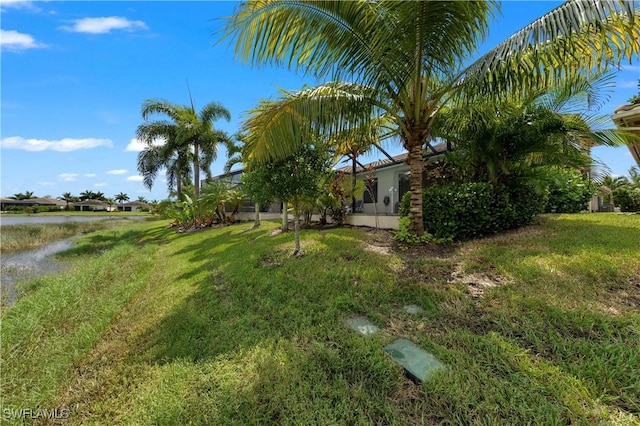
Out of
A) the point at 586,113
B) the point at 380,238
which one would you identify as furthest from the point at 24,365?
the point at 586,113

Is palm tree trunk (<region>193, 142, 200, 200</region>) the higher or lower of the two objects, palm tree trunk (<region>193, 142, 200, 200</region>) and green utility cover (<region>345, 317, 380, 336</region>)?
the higher

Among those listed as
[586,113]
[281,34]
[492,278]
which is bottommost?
[492,278]

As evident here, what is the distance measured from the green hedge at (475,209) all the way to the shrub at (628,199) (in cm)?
712

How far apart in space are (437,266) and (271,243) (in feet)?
16.5

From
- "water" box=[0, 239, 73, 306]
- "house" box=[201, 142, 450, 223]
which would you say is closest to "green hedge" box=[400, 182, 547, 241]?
"house" box=[201, 142, 450, 223]

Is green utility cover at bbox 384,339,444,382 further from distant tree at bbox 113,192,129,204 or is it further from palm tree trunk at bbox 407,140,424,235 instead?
distant tree at bbox 113,192,129,204

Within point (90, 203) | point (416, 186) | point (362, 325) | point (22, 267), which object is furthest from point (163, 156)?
point (90, 203)

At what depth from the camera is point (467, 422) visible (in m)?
2.10

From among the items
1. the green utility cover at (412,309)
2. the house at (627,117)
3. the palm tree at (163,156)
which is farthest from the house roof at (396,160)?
the palm tree at (163,156)

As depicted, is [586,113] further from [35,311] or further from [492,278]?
[35,311]

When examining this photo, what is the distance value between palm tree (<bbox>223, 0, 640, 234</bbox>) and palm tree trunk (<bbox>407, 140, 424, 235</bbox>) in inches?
1.7

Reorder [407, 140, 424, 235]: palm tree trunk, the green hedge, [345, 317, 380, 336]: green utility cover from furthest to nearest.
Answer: the green hedge, [407, 140, 424, 235]: palm tree trunk, [345, 317, 380, 336]: green utility cover

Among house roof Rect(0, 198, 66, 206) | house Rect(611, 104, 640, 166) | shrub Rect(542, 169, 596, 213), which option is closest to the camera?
house Rect(611, 104, 640, 166)

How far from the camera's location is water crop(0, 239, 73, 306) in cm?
723
